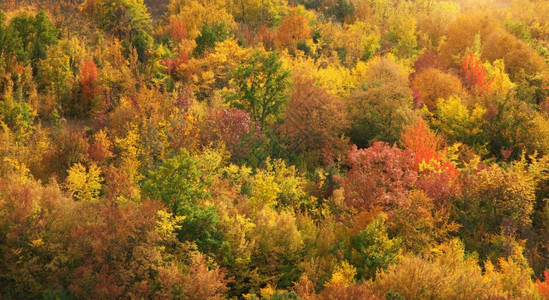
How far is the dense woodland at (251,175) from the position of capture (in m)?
16.1

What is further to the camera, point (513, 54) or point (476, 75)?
point (513, 54)

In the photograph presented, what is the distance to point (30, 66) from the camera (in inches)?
1174

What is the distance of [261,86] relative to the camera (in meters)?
29.6

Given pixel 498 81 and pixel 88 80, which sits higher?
pixel 498 81

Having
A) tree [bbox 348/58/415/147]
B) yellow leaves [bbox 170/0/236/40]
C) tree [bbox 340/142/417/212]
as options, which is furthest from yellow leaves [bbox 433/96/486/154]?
yellow leaves [bbox 170/0/236/40]

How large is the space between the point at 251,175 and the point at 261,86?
692 centimetres

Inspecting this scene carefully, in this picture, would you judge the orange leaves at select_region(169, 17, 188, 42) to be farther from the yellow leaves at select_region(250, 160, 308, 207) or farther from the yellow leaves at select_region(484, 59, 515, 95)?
the yellow leaves at select_region(484, 59, 515, 95)

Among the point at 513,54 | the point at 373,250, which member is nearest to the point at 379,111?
the point at 373,250

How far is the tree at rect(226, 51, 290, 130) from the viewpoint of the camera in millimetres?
28609

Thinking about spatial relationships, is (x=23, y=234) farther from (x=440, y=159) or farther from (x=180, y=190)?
(x=440, y=159)

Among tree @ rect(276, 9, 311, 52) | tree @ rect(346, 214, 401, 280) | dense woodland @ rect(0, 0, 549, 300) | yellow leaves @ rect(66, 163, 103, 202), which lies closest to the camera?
dense woodland @ rect(0, 0, 549, 300)

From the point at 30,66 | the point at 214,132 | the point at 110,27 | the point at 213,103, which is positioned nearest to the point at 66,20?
the point at 110,27

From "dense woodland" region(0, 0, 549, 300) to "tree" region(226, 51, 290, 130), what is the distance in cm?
14

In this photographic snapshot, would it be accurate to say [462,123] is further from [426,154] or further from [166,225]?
[166,225]
